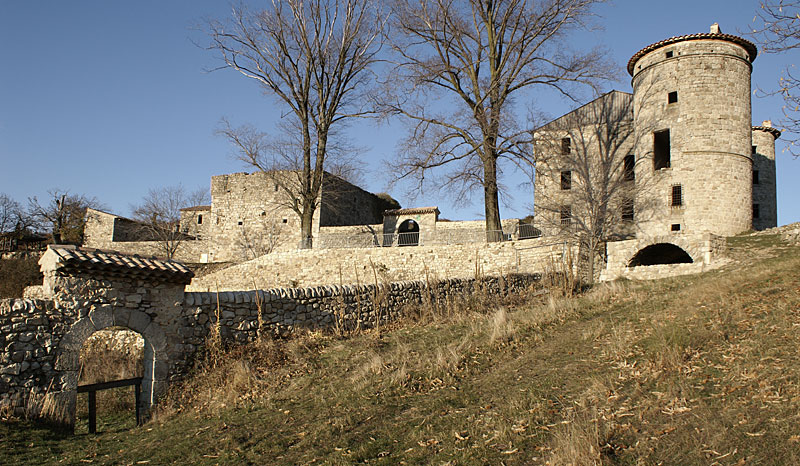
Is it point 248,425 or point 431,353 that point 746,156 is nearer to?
point 431,353

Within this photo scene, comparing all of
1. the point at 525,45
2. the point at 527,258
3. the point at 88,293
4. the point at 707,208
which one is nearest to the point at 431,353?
the point at 88,293

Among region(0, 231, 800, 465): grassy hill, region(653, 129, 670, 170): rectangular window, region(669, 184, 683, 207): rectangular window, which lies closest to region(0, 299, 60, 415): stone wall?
region(0, 231, 800, 465): grassy hill

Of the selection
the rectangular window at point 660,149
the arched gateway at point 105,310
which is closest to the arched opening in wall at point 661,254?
the rectangular window at point 660,149

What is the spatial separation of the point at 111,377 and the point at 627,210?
23.2 meters

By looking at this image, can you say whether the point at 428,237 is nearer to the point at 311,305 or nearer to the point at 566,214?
the point at 566,214

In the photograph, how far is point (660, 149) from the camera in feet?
89.7

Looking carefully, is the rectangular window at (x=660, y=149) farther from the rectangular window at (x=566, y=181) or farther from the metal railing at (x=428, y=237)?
the metal railing at (x=428, y=237)

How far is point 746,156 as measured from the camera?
23672 millimetres

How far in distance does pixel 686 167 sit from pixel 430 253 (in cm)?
1210

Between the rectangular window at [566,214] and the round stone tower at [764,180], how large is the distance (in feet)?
39.6

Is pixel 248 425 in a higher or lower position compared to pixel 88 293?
lower

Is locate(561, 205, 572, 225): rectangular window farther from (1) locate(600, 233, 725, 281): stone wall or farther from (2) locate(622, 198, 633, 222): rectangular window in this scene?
(1) locate(600, 233, 725, 281): stone wall

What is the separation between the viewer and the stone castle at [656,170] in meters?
23.2

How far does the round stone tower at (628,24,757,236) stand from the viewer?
76.2 ft
